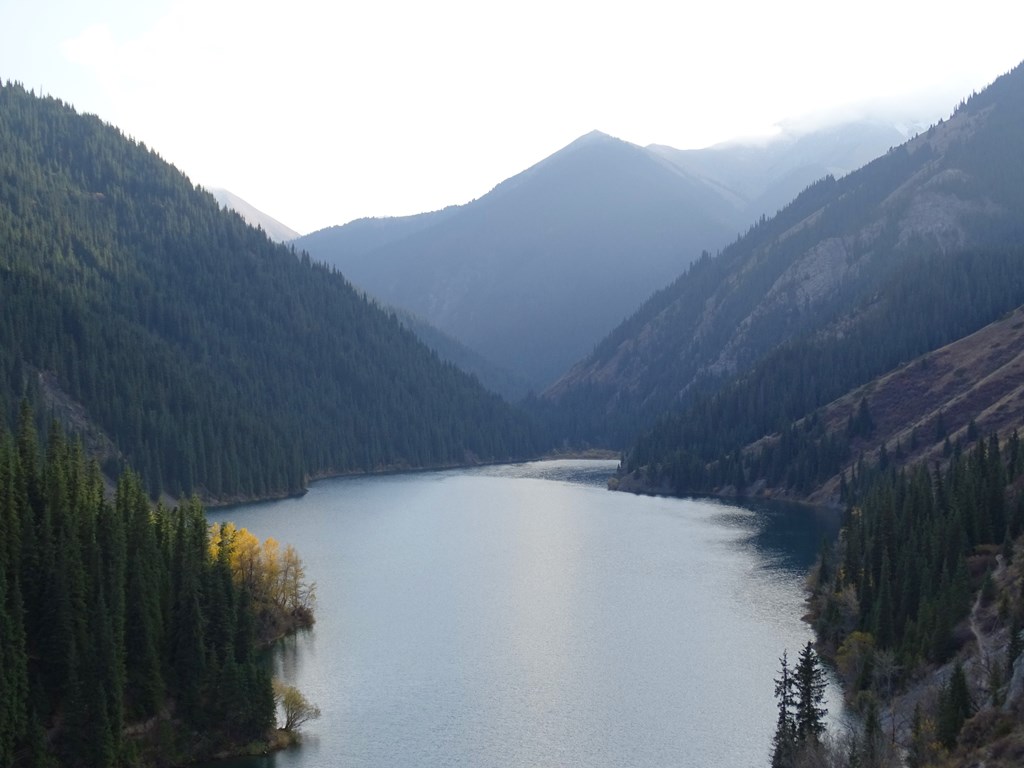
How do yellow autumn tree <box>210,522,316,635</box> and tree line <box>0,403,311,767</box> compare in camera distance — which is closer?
tree line <box>0,403,311,767</box>

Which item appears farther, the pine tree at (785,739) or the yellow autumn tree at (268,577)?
the yellow autumn tree at (268,577)

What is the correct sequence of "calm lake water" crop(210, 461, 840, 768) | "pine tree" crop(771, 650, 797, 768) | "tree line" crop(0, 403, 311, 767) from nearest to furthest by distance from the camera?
"tree line" crop(0, 403, 311, 767) → "pine tree" crop(771, 650, 797, 768) → "calm lake water" crop(210, 461, 840, 768)

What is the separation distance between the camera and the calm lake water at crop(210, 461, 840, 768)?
→ 75188mm

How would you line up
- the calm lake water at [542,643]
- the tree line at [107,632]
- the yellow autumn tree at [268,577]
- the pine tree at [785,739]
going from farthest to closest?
the yellow autumn tree at [268,577] → the calm lake water at [542,643] → the pine tree at [785,739] → the tree line at [107,632]

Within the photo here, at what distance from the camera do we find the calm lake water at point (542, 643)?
75188 millimetres

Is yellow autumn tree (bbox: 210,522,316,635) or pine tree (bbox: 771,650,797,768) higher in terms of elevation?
yellow autumn tree (bbox: 210,522,316,635)

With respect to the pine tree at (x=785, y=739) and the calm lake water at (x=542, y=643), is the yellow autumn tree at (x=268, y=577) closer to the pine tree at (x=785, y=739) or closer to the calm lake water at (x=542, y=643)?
the calm lake water at (x=542, y=643)

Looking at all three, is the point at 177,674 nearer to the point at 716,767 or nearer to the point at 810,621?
the point at 716,767

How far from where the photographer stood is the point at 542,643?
100188mm

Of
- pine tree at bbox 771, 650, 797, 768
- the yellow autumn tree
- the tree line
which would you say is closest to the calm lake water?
the yellow autumn tree

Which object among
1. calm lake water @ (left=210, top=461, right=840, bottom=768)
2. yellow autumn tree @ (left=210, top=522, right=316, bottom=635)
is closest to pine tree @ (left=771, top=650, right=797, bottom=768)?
calm lake water @ (left=210, top=461, right=840, bottom=768)

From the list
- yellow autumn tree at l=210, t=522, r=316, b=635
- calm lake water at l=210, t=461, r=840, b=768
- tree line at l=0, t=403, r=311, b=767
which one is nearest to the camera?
tree line at l=0, t=403, r=311, b=767

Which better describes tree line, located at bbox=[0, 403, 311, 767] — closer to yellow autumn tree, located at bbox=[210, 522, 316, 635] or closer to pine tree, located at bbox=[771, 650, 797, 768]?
yellow autumn tree, located at bbox=[210, 522, 316, 635]

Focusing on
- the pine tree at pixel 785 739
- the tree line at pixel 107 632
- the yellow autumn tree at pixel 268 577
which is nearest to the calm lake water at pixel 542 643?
the yellow autumn tree at pixel 268 577
